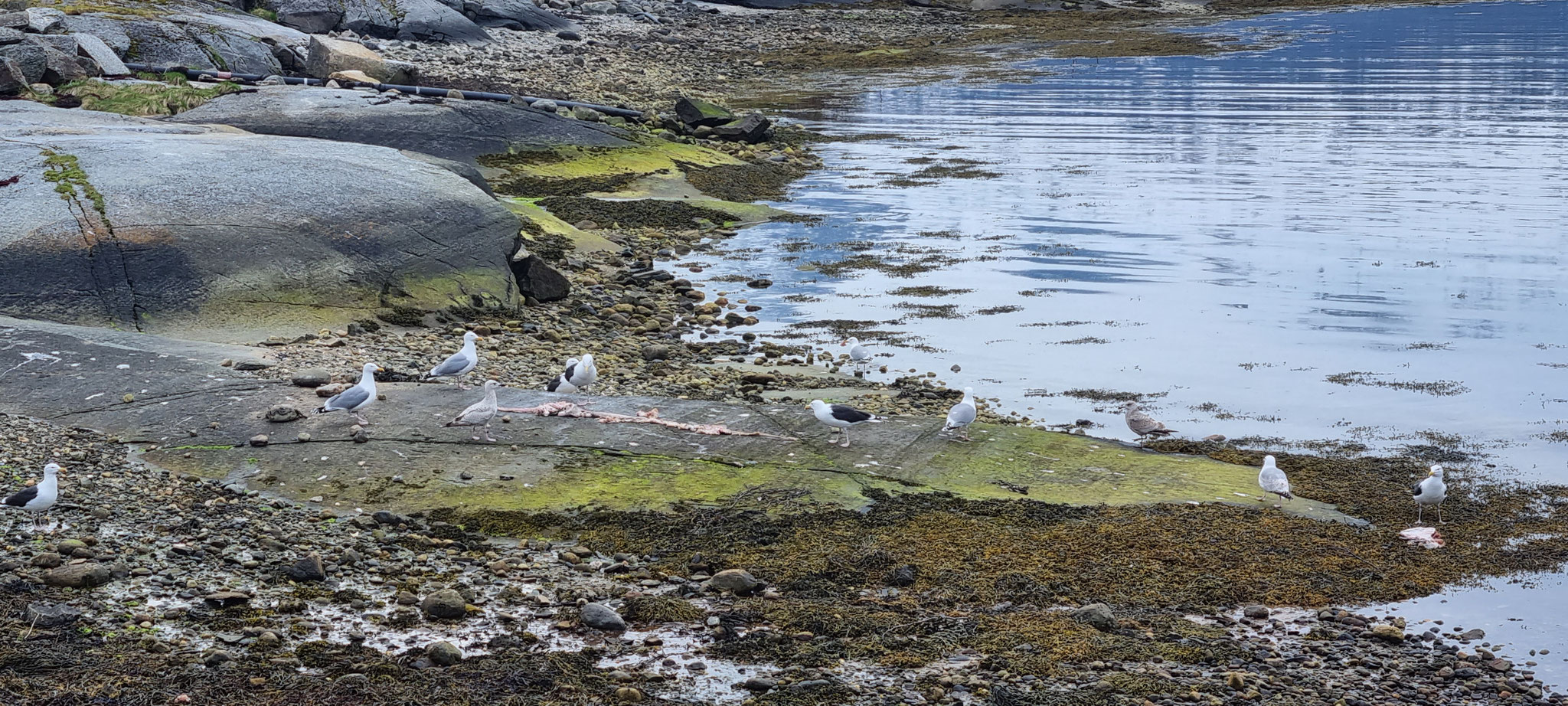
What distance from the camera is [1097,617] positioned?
8945 mm

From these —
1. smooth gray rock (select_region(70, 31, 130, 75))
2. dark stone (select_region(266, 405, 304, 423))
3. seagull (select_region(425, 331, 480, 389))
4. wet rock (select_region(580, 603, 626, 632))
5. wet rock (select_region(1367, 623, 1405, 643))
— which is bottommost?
wet rock (select_region(1367, 623, 1405, 643))

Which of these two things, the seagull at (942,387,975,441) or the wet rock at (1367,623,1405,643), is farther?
the seagull at (942,387,975,441)

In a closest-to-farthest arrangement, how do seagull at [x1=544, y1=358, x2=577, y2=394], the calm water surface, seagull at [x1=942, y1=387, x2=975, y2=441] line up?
seagull at [x1=942, y1=387, x2=975, y2=441] → seagull at [x1=544, y1=358, x2=577, y2=394] → the calm water surface

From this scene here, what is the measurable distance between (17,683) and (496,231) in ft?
39.2

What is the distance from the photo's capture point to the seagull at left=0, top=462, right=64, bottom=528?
9.30 meters

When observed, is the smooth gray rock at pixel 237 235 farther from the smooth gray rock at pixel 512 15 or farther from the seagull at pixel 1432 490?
the smooth gray rock at pixel 512 15

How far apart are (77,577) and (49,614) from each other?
0.51 metres

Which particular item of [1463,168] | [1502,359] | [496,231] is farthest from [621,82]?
[1502,359]

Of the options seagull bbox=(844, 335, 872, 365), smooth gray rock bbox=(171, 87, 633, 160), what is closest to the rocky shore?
seagull bbox=(844, 335, 872, 365)

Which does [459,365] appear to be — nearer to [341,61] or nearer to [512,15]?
[341,61]

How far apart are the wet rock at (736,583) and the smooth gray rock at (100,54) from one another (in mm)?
25587

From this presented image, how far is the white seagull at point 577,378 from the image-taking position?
530 inches

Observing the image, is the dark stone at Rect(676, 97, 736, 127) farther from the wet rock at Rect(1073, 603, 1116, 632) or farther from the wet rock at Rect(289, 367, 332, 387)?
the wet rock at Rect(1073, 603, 1116, 632)

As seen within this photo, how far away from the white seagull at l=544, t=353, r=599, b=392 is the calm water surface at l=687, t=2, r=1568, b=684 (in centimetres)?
447
